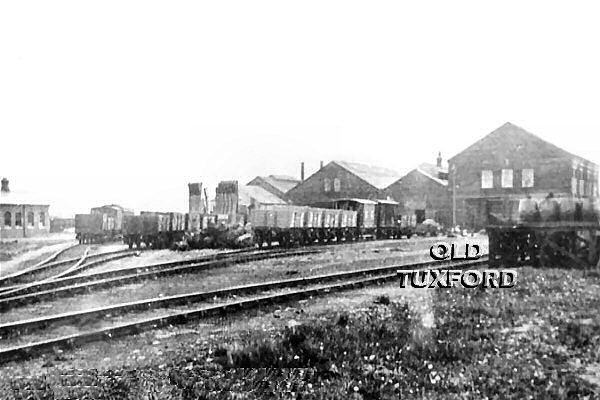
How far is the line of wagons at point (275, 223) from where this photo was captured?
9.45 ft

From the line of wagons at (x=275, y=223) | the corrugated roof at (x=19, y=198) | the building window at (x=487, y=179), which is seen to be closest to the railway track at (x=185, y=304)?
the line of wagons at (x=275, y=223)

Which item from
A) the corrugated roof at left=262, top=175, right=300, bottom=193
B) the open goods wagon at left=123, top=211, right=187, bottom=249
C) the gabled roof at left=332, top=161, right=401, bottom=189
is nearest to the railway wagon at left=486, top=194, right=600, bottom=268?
the gabled roof at left=332, top=161, right=401, bottom=189

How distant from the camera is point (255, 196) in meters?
2.95

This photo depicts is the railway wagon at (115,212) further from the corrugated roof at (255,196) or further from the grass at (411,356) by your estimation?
the grass at (411,356)

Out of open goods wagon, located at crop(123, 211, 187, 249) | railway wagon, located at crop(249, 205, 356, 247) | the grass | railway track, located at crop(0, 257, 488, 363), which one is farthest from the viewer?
railway wagon, located at crop(249, 205, 356, 247)

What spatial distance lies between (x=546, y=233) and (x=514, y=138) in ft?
Result: 2.29

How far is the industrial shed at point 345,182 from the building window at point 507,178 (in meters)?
0.58

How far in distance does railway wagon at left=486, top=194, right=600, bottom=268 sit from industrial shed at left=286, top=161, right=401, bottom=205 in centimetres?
64

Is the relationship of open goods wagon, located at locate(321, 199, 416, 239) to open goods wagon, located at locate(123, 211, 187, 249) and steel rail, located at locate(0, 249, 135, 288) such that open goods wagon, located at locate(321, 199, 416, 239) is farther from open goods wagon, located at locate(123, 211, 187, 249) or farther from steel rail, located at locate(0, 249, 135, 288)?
steel rail, located at locate(0, 249, 135, 288)

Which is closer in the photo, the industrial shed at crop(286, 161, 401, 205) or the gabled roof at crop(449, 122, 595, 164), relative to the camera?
the gabled roof at crop(449, 122, 595, 164)

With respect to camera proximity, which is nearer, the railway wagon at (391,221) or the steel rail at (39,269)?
the steel rail at (39,269)

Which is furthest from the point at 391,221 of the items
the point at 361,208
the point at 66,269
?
the point at 66,269

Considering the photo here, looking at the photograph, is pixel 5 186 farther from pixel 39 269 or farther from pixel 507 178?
pixel 507 178

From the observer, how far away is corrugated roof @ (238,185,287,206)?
290 centimetres
